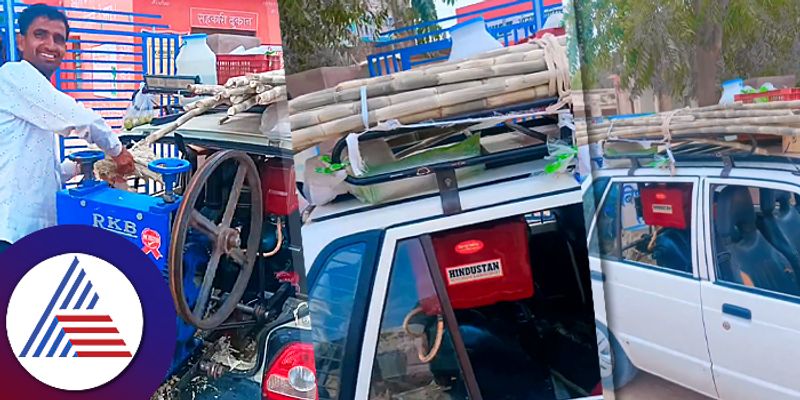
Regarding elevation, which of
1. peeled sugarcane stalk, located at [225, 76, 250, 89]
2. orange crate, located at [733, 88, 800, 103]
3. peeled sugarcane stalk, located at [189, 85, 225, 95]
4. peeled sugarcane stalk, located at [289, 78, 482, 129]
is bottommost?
orange crate, located at [733, 88, 800, 103]

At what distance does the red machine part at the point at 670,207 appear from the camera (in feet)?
4.33

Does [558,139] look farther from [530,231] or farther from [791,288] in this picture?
[791,288]

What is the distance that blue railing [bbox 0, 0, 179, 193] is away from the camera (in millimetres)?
1201

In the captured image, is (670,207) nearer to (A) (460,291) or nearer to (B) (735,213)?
(B) (735,213)

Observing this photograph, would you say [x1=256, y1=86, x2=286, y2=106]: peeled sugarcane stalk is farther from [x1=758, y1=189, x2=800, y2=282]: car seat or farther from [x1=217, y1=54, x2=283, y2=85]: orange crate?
[x1=758, y1=189, x2=800, y2=282]: car seat

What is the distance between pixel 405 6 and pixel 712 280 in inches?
33.2

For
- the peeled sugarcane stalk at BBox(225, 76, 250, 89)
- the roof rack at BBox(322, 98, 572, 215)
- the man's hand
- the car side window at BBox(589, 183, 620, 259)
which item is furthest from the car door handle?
the man's hand

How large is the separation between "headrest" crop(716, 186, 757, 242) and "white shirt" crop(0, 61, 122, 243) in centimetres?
125

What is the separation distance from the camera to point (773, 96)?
4.39 ft

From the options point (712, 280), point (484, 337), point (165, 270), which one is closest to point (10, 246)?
point (165, 270)

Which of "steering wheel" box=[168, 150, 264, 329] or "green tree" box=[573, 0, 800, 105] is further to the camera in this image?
"green tree" box=[573, 0, 800, 105]

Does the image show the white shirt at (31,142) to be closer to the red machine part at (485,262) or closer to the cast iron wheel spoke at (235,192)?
the cast iron wheel spoke at (235,192)

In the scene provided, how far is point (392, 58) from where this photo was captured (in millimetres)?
1278

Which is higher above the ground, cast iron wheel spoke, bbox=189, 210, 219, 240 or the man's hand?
the man's hand
